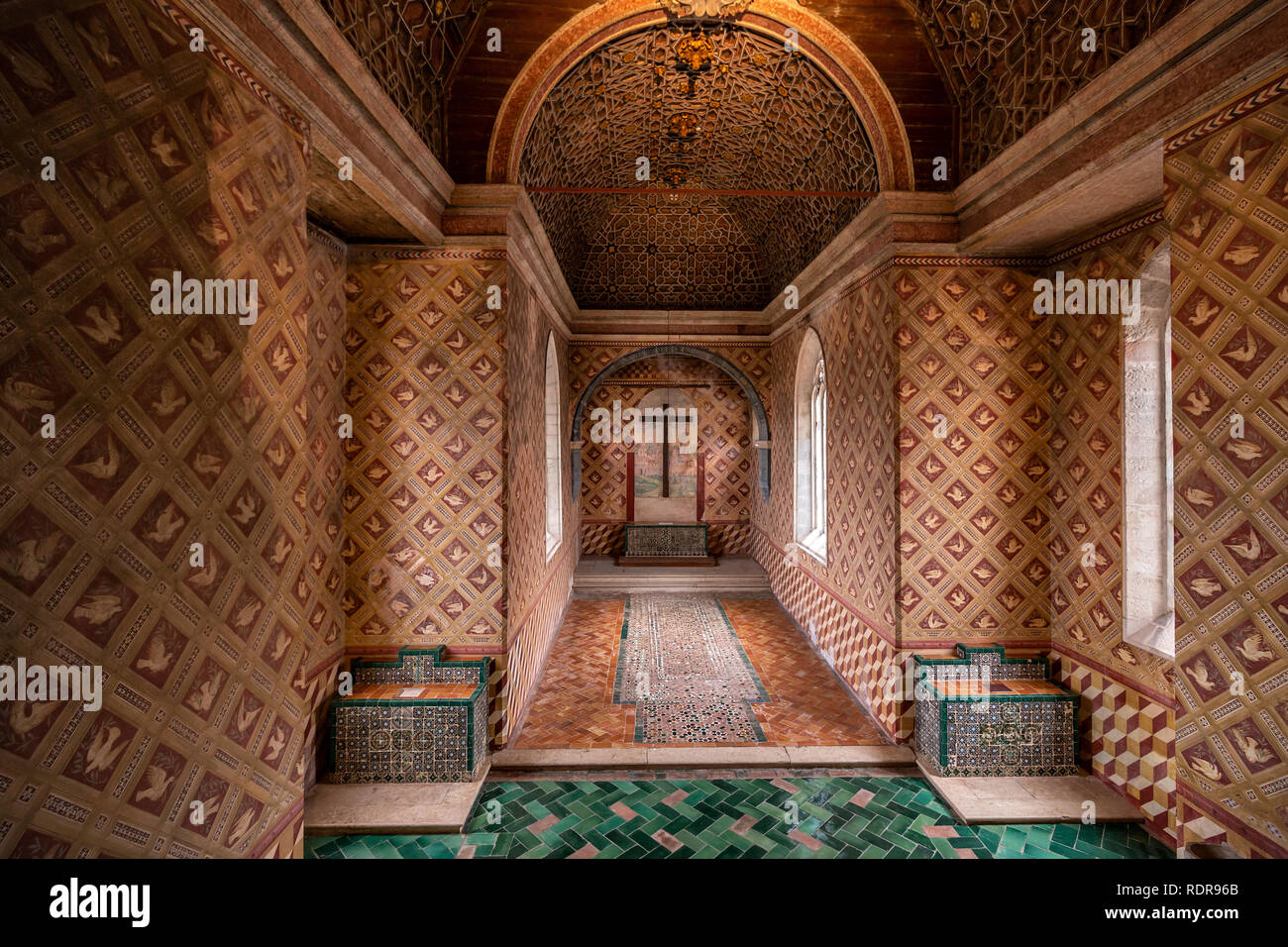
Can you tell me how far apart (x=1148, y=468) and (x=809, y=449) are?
463cm

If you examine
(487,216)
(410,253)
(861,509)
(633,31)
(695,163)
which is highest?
(695,163)

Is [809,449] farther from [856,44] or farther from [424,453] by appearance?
[424,453]

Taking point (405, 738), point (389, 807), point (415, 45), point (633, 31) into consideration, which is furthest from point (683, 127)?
point (389, 807)

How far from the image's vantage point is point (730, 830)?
3566 mm

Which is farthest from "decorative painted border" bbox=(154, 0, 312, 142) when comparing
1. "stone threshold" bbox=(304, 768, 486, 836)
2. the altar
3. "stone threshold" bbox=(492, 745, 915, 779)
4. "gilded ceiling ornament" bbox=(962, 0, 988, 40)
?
the altar

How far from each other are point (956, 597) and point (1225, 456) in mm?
2220

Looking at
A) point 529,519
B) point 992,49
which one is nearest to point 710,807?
point 529,519

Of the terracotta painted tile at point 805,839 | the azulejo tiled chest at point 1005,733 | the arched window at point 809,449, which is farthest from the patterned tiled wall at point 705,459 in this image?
the terracotta painted tile at point 805,839

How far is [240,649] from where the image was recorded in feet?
7.20

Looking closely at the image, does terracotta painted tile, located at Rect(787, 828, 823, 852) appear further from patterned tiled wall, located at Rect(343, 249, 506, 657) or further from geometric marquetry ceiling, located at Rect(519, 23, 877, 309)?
geometric marquetry ceiling, located at Rect(519, 23, 877, 309)

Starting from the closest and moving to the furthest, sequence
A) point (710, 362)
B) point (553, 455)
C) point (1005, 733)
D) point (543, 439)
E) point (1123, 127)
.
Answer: point (1123, 127) < point (1005, 733) < point (543, 439) < point (553, 455) < point (710, 362)

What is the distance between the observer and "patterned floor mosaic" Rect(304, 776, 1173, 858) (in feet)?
11.1

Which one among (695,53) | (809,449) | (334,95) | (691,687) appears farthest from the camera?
(809,449)

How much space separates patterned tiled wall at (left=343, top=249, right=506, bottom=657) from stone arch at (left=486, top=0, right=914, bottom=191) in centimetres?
97
